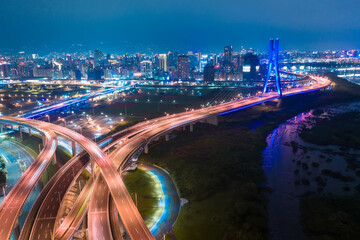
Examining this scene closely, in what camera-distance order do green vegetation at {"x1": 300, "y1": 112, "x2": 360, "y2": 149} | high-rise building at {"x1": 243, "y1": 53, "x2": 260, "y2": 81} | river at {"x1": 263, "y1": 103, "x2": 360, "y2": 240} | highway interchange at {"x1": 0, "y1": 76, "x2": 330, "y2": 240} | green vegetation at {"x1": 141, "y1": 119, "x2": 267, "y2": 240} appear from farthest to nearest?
high-rise building at {"x1": 243, "y1": 53, "x2": 260, "y2": 81} → green vegetation at {"x1": 300, "y1": 112, "x2": 360, "y2": 149} → river at {"x1": 263, "y1": 103, "x2": 360, "y2": 240} → green vegetation at {"x1": 141, "y1": 119, "x2": 267, "y2": 240} → highway interchange at {"x1": 0, "y1": 76, "x2": 330, "y2": 240}

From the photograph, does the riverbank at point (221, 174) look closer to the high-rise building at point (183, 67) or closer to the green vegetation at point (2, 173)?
the green vegetation at point (2, 173)

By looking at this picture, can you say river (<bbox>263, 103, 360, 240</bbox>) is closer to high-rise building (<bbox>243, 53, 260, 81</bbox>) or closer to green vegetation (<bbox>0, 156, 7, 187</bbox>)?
green vegetation (<bbox>0, 156, 7, 187</bbox>)

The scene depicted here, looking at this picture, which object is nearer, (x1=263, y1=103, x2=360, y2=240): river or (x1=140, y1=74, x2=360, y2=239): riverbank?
(x1=140, y1=74, x2=360, y2=239): riverbank

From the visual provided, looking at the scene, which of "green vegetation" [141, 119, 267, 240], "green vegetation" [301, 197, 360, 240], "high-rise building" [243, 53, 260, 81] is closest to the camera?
"green vegetation" [301, 197, 360, 240]

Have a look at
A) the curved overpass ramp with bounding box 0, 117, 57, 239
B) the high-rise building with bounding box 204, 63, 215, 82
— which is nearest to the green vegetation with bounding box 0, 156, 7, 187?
the curved overpass ramp with bounding box 0, 117, 57, 239

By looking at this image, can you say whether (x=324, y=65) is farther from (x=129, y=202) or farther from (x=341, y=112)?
(x=129, y=202)

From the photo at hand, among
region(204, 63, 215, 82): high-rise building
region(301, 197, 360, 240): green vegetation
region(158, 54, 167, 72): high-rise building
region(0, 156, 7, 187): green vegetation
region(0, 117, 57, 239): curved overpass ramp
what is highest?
region(158, 54, 167, 72): high-rise building
